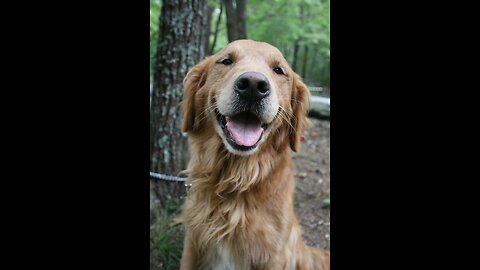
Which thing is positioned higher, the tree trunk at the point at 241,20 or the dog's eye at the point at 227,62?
the tree trunk at the point at 241,20

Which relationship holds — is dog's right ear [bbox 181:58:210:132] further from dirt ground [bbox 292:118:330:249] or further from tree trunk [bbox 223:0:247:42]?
tree trunk [bbox 223:0:247:42]

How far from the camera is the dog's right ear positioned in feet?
9.34

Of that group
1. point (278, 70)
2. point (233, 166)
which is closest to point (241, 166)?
point (233, 166)

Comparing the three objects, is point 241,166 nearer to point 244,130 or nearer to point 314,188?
point 244,130

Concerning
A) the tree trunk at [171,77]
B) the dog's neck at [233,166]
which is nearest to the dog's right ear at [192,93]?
the dog's neck at [233,166]

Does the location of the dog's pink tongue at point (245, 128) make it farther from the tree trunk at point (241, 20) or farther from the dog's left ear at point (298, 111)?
the tree trunk at point (241, 20)

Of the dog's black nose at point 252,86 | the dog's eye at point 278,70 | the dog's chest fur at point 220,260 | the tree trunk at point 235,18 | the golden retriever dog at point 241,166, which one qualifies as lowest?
the dog's chest fur at point 220,260

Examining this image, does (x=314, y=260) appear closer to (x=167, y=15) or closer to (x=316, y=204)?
(x=316, y=204)

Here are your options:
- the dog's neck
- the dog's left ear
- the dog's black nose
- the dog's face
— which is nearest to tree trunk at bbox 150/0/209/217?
the dog's face

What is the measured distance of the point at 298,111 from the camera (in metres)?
2.90

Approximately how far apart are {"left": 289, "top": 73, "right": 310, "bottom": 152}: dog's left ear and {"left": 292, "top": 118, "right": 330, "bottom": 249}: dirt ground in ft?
3.07

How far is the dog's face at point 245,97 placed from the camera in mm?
2311

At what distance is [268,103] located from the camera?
234 centimetres
